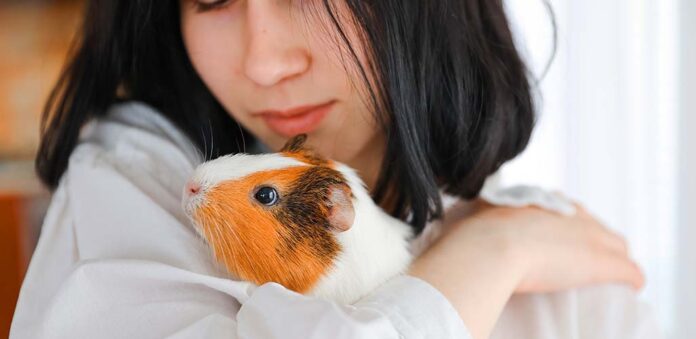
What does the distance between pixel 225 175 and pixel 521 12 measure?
53.8 inches

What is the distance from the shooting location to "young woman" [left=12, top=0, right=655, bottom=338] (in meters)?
0.70

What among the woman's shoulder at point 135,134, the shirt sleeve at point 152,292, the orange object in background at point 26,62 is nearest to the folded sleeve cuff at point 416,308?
the shirt sleeve at point 152,292

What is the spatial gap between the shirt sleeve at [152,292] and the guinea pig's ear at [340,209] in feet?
0.24

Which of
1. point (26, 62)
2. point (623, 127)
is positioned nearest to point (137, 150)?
point (26, 62)

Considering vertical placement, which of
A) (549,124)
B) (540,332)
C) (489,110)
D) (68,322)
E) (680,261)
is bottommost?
(680,261)

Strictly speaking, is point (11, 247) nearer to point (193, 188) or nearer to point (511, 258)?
point (193, 188)

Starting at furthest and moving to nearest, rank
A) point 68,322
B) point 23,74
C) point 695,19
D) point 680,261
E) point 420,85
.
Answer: point 680,261, point 695,19, point 23,74, point 420,85, point 68,322

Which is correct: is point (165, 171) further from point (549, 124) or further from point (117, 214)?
point (549, 124)

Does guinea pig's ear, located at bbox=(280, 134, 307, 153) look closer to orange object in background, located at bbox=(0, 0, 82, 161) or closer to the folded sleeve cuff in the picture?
the folded sleeve cuff

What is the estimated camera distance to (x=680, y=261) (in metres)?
2.02

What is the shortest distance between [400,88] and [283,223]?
0.77 ft

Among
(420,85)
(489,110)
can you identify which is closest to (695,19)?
(489,110)

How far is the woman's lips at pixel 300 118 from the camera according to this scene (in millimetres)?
898

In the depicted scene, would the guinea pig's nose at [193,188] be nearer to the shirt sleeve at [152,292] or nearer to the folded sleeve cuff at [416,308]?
the shirt sleeve at [152,292]
